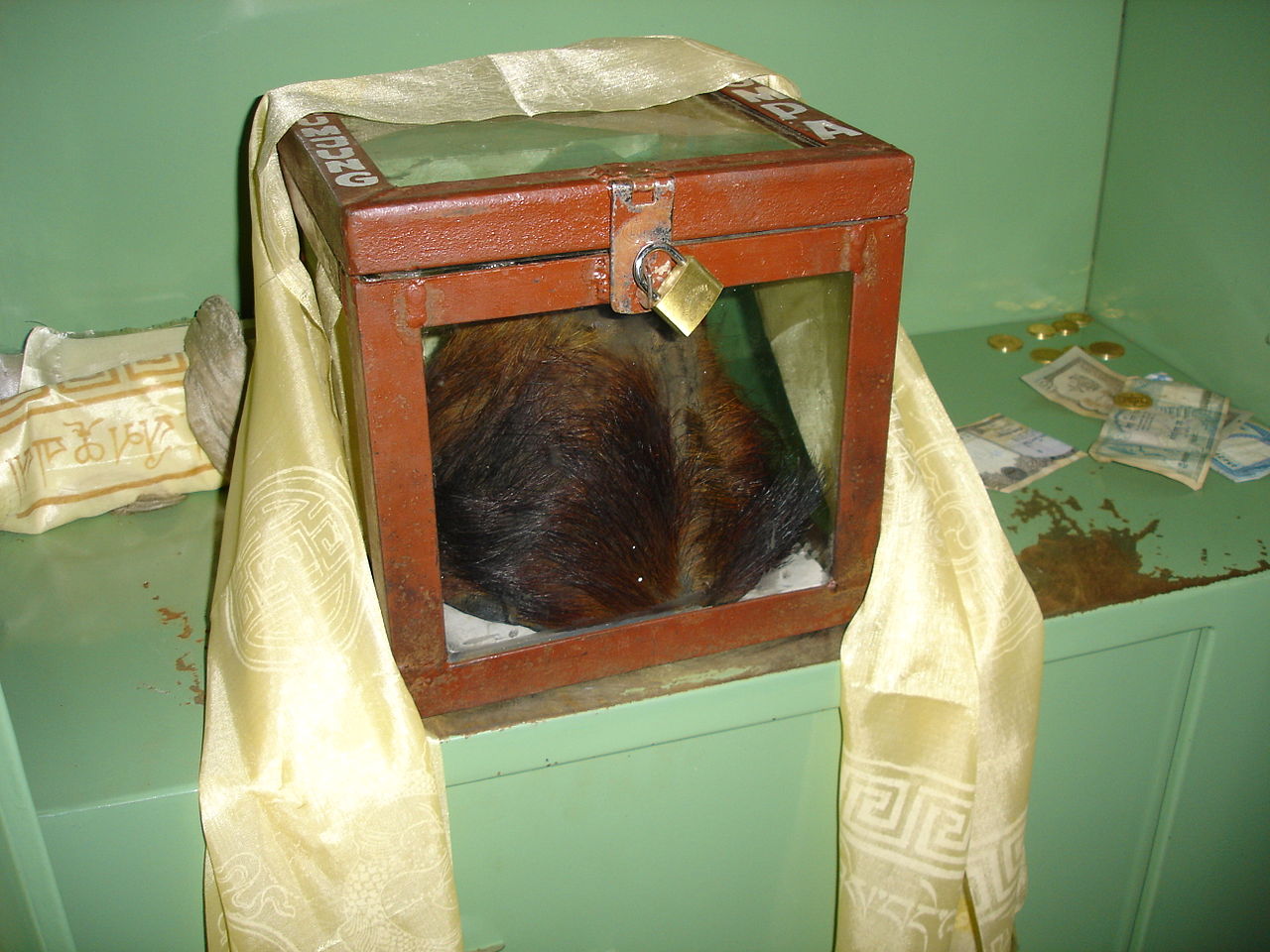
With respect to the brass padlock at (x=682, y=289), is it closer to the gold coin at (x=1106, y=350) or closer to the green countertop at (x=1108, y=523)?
the green countertop at (x=1108, y=523)

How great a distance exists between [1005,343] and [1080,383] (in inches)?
4.2

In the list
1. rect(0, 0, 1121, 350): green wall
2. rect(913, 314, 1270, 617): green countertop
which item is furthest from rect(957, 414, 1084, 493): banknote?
rect(0, 0, 1121, 350): green wall

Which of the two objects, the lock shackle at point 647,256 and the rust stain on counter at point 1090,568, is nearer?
the lock shackle at point 647,256

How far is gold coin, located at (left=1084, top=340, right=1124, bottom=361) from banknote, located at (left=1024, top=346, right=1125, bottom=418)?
0.01m

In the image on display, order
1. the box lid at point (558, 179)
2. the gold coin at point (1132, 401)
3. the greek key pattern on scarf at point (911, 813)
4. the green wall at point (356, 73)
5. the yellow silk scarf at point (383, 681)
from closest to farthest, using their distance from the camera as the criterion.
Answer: the box lid at point (558, 179) → the yellow silk scarf at point (383, 681) → the greek key pattern on scarf at point (911, 813) → the green wall at point (356, 73) → the gold coin at point (1132, 401)

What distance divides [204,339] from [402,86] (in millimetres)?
304

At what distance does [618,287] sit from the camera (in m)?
0.63

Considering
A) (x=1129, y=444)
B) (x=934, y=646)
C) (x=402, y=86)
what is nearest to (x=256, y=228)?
(x=402, y=86)

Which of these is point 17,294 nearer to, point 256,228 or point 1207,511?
point 256,228

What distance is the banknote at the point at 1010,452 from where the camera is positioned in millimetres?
1014

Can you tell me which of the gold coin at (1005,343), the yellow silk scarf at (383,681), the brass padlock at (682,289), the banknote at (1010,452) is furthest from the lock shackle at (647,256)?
the gold coin at (1005,343)

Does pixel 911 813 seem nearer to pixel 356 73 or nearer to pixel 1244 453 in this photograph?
pixel 1244 453

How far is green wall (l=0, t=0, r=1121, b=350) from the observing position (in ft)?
3.12

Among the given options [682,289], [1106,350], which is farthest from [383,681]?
[1106,350]
